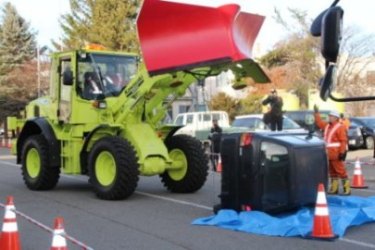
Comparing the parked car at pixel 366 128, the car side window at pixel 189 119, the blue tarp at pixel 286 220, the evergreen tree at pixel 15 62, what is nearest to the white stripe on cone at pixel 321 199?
the blue tarp at pixel 286 220

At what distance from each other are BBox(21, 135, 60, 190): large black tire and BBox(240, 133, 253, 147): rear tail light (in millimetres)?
5133

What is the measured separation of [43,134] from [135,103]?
2586 millimetres

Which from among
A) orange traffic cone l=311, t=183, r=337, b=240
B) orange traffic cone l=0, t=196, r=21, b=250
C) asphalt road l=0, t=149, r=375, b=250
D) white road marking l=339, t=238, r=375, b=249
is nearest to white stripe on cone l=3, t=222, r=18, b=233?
orange traffic cone l=0, t=196, r=21, b=250

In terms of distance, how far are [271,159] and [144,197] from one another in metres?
3.90

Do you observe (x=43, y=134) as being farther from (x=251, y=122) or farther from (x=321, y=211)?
(x=251, y=122)

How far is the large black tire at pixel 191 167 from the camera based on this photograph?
12.9 m

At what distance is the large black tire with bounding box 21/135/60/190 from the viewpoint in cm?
1346

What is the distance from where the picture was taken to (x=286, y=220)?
29.7ft

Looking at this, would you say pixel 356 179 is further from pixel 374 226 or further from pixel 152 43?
pixel 152 43

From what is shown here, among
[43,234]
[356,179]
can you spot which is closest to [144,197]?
[43,234]

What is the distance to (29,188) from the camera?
14.0 meters

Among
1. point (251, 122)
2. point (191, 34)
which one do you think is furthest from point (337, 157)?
point (251, 122)

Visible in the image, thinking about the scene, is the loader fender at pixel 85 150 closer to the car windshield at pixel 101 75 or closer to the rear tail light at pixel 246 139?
the car windshield at pixel 101 75

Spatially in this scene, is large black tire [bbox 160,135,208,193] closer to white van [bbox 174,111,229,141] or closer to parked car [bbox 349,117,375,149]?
white van [bbox 174,111,229,141]
